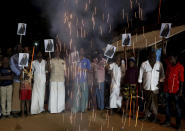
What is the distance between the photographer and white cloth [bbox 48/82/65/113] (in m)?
6.78

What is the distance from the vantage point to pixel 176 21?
851 centimetres

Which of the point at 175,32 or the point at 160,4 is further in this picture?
the point at 160,4

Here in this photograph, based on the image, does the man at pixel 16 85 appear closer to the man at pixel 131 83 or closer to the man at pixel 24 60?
the man at pixel 24 60

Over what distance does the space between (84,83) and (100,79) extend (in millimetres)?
628

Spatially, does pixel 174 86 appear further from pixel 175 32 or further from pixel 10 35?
pixel 10 35

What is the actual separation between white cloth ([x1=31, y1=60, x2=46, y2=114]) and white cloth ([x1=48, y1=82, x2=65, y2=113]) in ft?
1.05

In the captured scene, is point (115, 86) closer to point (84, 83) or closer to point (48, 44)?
point (84, 83)

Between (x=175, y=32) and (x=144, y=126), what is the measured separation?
12.0 ft

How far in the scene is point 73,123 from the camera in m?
5.51

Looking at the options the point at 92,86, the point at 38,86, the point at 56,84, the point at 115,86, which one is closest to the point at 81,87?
the point at 92,86

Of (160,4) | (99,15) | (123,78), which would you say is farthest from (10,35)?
(160,4)

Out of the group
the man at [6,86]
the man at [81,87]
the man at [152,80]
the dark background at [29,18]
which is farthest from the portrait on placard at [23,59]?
the dark background at [29,18]

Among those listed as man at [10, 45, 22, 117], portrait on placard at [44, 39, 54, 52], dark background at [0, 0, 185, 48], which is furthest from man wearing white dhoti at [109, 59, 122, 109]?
dark background at [0, 0, 185, 48]

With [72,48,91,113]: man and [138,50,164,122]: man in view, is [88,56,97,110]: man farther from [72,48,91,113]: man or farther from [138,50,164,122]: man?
[138,50,164,122]: man
